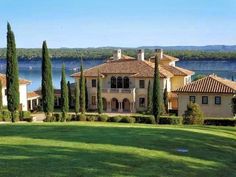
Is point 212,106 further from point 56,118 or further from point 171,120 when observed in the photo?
point 56,118

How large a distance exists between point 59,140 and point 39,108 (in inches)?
1623

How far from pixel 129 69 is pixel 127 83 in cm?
183

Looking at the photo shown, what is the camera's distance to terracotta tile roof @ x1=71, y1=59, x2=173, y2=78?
57578mm

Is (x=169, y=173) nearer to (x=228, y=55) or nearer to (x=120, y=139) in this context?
(x=120, y=139)

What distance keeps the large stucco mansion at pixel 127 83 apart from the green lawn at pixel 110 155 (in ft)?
122

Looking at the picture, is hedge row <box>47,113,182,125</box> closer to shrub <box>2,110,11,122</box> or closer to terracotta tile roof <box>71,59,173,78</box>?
shrub <box>2,110,11,122</box>

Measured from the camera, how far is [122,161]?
45.0ft

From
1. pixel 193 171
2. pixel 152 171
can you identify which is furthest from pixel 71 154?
pixel 193 171

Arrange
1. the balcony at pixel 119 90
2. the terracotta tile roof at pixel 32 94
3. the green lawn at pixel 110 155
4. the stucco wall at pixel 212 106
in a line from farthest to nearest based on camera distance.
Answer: the terracotta tile roof at pixel 32 94 < the balcony at pixel 119 90 < the stucco wall at pixel 212 106 < the green lawn at pixel 110 155

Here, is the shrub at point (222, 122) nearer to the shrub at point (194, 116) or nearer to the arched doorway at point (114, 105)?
the shrub at point (194, 116)

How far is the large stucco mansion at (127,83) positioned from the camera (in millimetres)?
57812

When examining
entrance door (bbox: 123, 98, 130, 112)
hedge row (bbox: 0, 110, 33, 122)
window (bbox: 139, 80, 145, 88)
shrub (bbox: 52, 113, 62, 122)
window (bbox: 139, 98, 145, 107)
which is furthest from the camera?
entrance door (bbox: 123, 98, 130, 112)

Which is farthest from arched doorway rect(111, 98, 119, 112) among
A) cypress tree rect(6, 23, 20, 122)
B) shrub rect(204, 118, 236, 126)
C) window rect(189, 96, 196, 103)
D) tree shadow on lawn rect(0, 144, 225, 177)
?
tree shadow on lawn rect(0, 144, 225, 177)

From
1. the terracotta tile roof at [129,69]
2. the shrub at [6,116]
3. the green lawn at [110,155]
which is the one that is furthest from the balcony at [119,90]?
the green lawn at [110,155]
